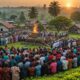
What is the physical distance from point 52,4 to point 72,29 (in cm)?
2516

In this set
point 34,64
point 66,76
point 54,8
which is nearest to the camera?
point 66,76

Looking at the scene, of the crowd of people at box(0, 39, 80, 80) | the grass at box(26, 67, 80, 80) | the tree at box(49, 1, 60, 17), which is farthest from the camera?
the tree at box(49, 1, 60, 17)

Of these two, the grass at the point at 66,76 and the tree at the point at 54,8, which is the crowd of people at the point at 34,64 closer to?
the grass at the point at 66,76

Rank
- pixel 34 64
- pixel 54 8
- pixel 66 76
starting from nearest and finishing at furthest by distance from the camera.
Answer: pixel 66 76, pixel 34 64, pixel 54 8

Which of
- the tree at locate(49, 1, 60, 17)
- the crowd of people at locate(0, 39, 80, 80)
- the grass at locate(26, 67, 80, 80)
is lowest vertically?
the tree at locate(49, 1, 60, 17)

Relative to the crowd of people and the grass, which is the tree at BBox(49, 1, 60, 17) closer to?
the crowd of people

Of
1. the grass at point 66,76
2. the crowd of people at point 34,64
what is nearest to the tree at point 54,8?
the crowd of people at point 34,64

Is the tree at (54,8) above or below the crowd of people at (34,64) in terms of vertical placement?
below

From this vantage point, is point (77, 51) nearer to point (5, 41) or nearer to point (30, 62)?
point (30, 62)

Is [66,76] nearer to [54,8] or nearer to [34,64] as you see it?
[34,64]

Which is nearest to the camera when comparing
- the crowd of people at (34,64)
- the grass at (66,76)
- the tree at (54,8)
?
the crowd of people at (34,64)

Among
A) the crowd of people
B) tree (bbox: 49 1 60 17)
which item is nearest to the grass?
the crowd of people

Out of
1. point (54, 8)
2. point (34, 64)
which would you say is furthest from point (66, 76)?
point (54, 8)

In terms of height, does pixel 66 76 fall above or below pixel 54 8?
above
